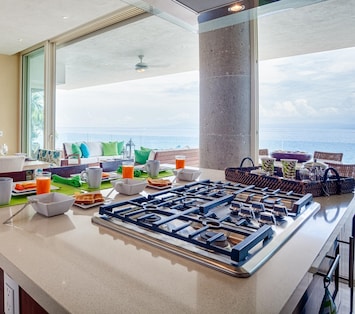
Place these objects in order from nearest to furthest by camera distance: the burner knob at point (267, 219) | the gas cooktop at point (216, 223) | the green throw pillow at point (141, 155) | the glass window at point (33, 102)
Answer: the gas cooktop at point (216, 223)
the burner knob at point (267, 219)
the green throw pillow at point (141, 155)
the glass window at point (33, 102)

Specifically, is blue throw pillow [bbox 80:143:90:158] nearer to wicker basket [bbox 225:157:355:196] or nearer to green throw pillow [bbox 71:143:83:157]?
green throw pillow [bbox 71:143:83:157]

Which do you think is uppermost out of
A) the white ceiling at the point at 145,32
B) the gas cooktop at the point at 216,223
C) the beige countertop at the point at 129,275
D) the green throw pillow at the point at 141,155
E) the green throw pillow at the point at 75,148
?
the white ceiling at the point at 145,32

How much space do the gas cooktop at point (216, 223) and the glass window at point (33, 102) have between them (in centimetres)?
567

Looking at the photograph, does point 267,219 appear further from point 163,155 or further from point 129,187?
point 163,155

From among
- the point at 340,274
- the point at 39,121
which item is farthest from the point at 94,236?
the point at 39,121

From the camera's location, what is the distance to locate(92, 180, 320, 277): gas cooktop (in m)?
0.67

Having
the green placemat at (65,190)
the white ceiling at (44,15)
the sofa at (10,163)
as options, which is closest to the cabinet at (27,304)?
the green placemat at (65,190)

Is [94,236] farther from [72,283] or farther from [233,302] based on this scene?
[233,302]

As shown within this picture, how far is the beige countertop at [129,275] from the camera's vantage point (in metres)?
0.52

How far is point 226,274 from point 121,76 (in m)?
8.47

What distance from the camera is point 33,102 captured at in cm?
636

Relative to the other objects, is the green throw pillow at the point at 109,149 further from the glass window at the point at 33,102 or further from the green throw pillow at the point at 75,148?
the glass window at the point at 33,102

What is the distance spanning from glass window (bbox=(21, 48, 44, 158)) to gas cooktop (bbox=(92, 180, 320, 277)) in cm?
567

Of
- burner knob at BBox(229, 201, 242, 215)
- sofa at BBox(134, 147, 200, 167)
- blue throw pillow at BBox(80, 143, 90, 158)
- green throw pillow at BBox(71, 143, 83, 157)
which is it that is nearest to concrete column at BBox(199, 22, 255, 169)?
sofa at BBox(134, 147, 200, 167)
